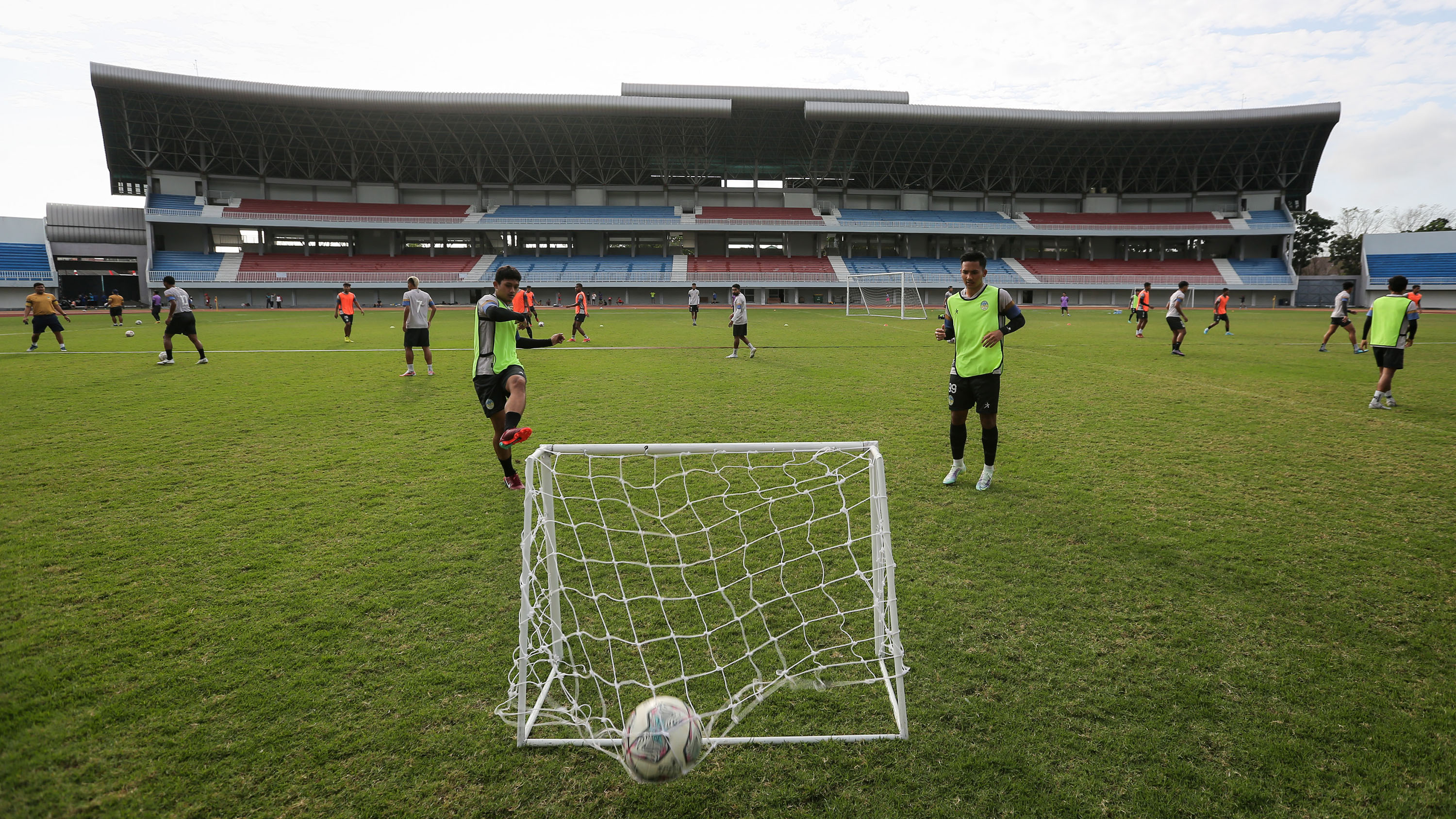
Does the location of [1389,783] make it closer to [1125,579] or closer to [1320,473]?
[1125,579]

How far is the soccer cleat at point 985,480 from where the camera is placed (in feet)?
19.9

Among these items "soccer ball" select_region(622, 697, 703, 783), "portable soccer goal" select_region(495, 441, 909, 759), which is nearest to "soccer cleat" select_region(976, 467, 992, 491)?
"portable soccer goal" select_region(495, 441, 909, 759)

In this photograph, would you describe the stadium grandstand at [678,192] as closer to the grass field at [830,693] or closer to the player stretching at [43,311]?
the player stretching at [43,311]

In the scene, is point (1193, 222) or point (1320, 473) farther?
point (1193, 222)

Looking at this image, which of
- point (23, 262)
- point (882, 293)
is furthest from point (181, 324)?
point (23, 262)

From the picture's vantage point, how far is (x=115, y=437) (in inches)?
313

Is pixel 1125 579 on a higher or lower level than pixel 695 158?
lower

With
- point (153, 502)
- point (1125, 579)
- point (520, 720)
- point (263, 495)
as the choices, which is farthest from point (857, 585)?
point (153, 502)

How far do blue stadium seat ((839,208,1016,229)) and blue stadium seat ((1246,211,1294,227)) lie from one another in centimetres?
1926

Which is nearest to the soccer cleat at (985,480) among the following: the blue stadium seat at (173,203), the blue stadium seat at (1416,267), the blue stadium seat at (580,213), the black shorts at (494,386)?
the black shorts at (494,386)

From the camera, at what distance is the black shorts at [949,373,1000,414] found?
5953 millimetres

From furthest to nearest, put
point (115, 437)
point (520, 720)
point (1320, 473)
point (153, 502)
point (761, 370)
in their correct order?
point (761, 370), point (115, 437), point (1320, 473), point (153, 502), point (520, 720)

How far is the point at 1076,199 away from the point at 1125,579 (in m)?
66.6

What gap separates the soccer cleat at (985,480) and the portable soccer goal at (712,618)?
129 cm
